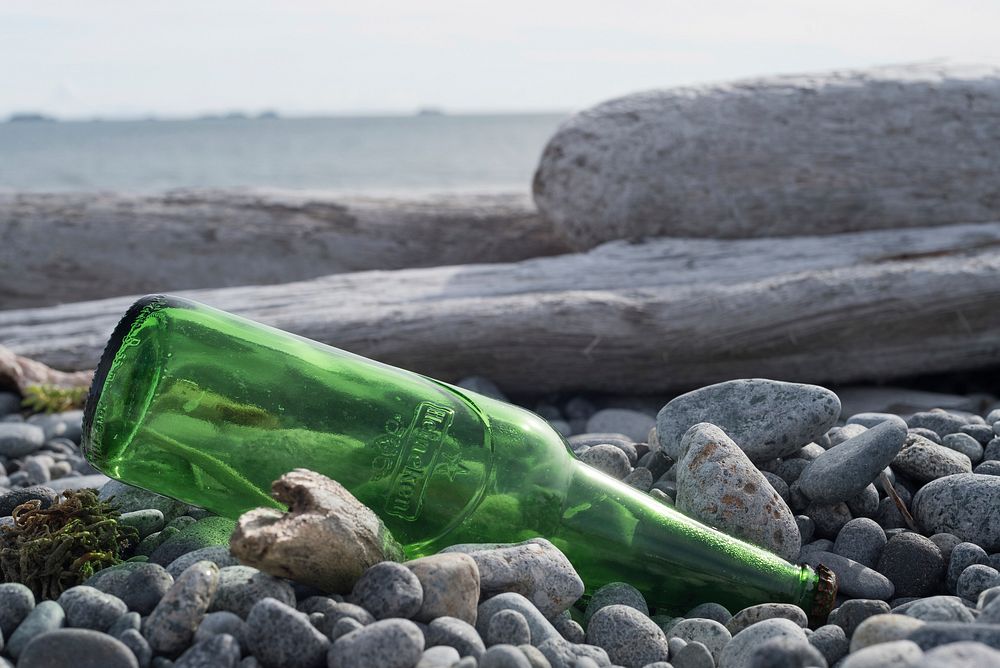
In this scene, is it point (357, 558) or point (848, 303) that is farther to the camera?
point (848, 303)

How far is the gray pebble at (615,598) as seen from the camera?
204 cm

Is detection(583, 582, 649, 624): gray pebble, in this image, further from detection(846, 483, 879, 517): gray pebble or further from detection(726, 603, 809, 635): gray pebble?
detection(846, 483, 879, 517): gray pebble

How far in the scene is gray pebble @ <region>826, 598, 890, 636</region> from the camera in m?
1.93

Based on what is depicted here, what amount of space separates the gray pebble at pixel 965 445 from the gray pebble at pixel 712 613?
1.02 metres

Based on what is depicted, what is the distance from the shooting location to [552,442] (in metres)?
2.14

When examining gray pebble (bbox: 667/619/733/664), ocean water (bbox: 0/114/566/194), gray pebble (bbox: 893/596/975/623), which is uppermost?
gray pebble (bbox: 893/596/975/623)

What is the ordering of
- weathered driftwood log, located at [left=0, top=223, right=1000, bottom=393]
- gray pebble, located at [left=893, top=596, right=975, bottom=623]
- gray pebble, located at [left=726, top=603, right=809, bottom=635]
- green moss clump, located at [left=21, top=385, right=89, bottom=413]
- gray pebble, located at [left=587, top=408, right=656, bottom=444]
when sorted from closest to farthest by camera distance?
gray pebble, located at [left=893, top=596, right=975, bottom=623] → gray pebble, located at [left=726, top=603, right=809, bottom=635] → gray pebble, located at [left=587, top=408, right=656, bottom=444] → green moss clump, located at [left=21, top=385, right=89, bottom=413] → weathered driftwood log, located at [left=0, top=223, right=1000, bottom=393]

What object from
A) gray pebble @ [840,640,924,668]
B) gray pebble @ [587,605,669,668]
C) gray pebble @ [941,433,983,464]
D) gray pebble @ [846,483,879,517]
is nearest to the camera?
gray pebble @ [840,640,924,668]

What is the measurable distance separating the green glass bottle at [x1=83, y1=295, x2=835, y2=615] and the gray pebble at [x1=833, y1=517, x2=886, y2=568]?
0.28 m

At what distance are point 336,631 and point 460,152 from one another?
1972 inches

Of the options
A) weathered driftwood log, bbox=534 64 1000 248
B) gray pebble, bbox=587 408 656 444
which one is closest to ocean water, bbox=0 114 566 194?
weathered driftwood log, bbox=534 64 1000 248

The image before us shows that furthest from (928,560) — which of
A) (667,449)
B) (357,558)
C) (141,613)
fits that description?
(141,613)

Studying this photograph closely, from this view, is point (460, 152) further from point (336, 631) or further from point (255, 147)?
point (336, 631)

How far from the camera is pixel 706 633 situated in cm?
195
